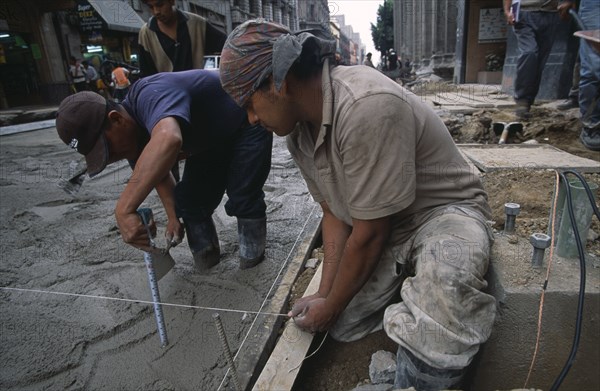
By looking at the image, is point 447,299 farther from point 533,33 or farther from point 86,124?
point 533,33

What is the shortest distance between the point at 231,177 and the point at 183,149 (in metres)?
0.37

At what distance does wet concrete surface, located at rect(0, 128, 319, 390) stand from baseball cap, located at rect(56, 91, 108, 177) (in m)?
0.80

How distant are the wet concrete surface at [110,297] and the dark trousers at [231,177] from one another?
44cm

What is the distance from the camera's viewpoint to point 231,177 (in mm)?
2525

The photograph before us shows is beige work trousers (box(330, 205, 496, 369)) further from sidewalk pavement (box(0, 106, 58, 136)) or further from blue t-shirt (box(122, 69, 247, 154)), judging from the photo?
sidewalk pavement (box(0, 106, 58, 136))

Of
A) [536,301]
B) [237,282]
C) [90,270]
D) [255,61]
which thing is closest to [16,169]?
[90,270]

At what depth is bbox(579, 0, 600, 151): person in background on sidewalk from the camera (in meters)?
3.26

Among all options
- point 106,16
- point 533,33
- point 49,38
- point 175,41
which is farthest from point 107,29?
point 533,33

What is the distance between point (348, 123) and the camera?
4.20ft

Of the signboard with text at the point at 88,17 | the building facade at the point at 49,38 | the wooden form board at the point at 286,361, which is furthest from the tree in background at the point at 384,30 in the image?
the wooden form board at the point at 286,361

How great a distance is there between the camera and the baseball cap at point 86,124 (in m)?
1.82

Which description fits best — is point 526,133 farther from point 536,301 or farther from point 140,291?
point 140,291

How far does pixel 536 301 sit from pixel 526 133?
331 cm

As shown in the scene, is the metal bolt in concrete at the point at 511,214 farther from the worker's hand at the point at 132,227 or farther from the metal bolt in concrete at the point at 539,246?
the worker's hand at the point at 132,227
